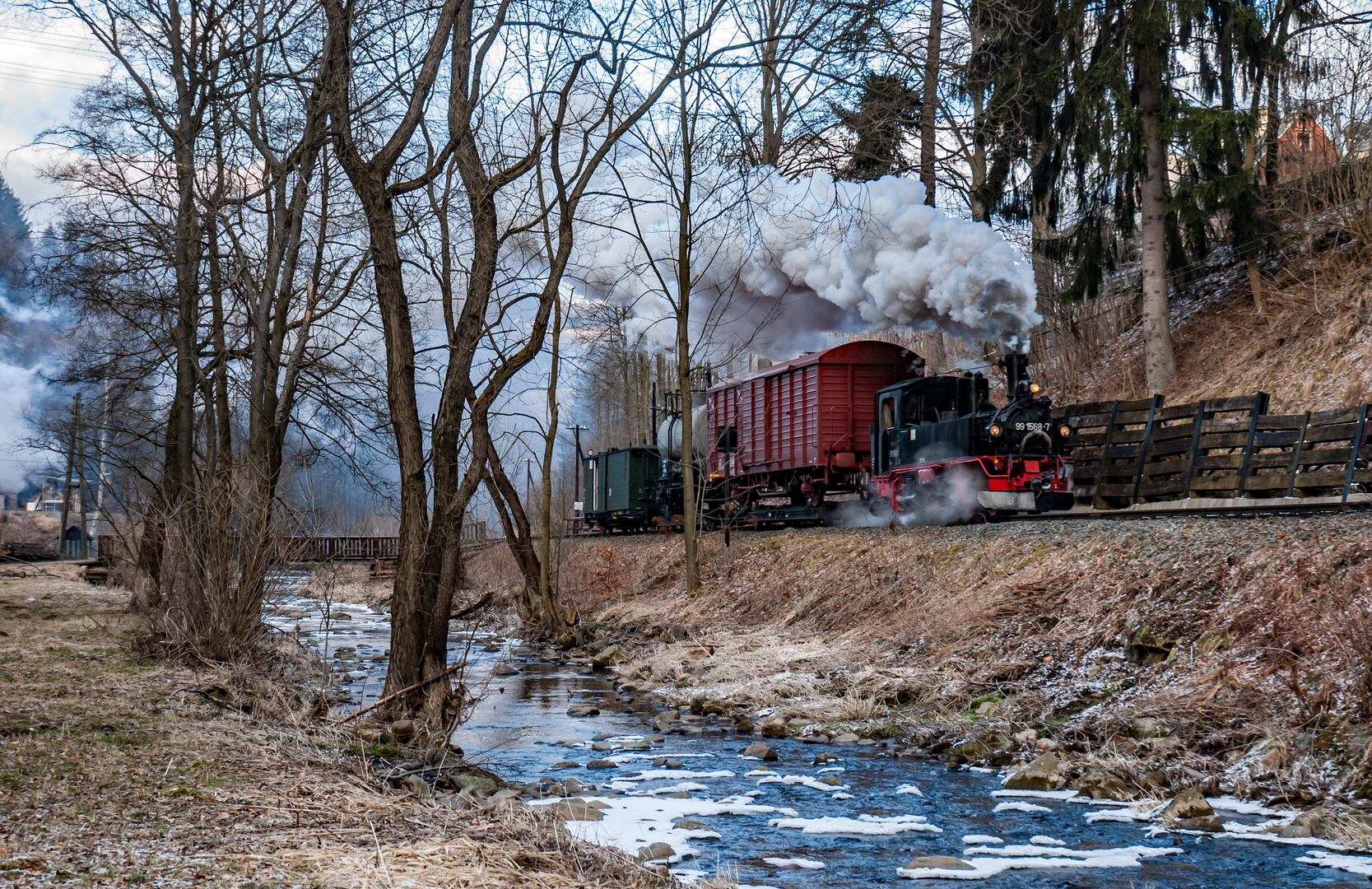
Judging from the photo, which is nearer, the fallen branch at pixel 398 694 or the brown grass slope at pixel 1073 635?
the brown grass slope at pixel 1073 635

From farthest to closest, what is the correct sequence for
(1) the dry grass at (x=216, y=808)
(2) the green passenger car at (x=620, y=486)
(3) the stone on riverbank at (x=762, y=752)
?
(2) the green passenger car at (x=620, y=486) < (3) the stone on riverbank at (x=762, y=752) < (1) the dry grass at (x=216, y=808)

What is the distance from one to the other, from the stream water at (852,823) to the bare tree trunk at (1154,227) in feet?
53.0

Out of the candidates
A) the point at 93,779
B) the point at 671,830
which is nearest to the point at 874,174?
the point at 671,830

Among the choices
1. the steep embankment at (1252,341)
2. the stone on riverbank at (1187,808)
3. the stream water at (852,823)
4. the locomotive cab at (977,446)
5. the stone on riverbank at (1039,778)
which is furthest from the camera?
the steep embankment at (1252,341)

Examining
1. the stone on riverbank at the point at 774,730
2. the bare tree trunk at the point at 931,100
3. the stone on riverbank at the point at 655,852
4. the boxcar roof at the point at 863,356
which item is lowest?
the stone on riverbank at the point at 774,730

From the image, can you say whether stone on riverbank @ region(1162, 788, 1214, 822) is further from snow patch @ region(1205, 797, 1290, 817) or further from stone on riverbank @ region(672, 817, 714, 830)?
stone on riverbank @ region(672, 817, 714, 830)

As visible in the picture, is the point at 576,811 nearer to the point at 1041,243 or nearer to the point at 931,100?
the point at 931,100

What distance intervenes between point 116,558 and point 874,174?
18021 millimetres

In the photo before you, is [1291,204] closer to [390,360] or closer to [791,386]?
[791,386]

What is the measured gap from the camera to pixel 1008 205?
80.1 ft

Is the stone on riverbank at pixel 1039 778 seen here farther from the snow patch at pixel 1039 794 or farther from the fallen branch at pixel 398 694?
the fallen branch at pixel 398 694

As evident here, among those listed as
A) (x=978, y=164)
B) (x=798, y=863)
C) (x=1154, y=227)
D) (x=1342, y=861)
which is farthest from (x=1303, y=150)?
(x=798, y=863)

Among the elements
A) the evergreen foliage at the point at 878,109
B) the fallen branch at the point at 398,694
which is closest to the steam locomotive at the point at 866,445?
the evergreen foliage at the point at 878,109

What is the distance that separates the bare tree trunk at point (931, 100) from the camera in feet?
31.5
